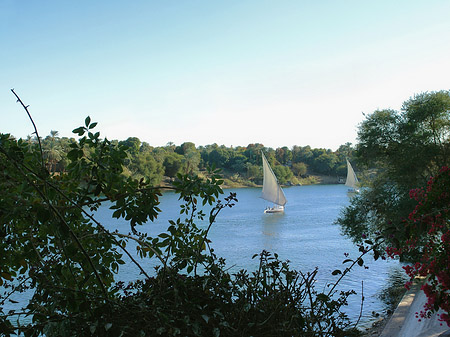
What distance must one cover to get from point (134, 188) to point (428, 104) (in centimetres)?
1114

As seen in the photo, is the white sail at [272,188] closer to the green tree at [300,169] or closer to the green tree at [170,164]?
the green tree at [170,164]

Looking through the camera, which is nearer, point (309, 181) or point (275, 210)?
point (275, 210)

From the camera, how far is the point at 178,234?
1901 mm

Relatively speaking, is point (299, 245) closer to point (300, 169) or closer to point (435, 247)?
point (435, 247)

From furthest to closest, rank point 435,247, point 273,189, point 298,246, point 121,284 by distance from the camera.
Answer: point 273,189, point 298,246, point 435,247, point 121,284

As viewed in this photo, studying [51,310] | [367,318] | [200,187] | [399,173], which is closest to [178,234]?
[200,187]

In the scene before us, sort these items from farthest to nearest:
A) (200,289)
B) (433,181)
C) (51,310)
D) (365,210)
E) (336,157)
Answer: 1. (336,157)
2. (365,210)
3. (433,181)
4. (200,289)
5. (51,310)

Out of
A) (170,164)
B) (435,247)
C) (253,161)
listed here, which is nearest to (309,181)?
(253,161)

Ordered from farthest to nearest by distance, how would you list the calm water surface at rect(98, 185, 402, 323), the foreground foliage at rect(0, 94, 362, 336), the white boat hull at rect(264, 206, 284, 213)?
the white boat hull at rect(264, 206, 284, 213) → the calm water surface at rect(98, 185, 402, 323) → the foreground foliage at rect(0, 94, 362, 336)

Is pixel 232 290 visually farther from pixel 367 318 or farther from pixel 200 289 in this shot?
pixel 367 318

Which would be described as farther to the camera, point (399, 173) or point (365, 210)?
point (365, 210)

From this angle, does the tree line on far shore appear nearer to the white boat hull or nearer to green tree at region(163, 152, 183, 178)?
green tree at region(163, 152, 183, 178)

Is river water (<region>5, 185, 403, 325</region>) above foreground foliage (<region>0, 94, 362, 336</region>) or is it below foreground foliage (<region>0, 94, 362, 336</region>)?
below

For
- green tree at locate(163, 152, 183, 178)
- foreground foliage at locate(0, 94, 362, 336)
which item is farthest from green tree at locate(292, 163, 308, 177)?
foreground foliage at locate(0, 94, 362, 336)
